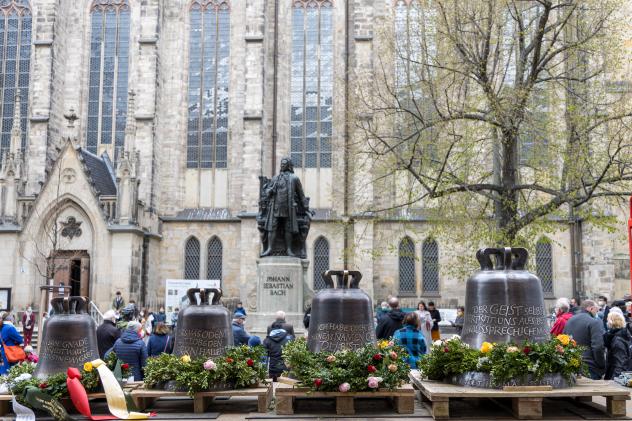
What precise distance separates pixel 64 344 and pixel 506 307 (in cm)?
451

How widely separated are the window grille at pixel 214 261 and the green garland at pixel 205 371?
24500 mm

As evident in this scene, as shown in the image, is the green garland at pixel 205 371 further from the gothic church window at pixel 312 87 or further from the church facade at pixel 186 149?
the gothic church window at pixel 312 87

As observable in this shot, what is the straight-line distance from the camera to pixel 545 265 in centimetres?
3061

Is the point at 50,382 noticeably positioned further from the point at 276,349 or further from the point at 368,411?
the point at 276,349

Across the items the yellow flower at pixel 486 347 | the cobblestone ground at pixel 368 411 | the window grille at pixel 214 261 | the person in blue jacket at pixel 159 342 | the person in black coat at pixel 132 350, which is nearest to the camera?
the cobblestone ground at pixel 368 411

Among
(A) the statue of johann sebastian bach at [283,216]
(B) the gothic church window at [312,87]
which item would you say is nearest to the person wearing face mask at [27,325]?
(A) the statue of johann sebastian bach at [283,216]

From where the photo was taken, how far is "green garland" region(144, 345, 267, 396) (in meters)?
6.68

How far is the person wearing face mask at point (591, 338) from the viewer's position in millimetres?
9289

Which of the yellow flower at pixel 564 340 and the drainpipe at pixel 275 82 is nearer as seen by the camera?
the yellow flower at pixel 564 340

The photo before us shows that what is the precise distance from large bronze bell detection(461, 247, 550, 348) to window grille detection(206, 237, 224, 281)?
82.2 feet

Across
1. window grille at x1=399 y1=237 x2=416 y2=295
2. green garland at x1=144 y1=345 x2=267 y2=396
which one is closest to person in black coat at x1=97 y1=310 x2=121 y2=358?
green garland at x1=144 y1=345 x2=267 y2=396

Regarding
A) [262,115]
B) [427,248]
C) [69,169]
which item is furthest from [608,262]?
[69,169]

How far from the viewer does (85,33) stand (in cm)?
3278

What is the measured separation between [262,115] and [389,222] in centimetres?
730
